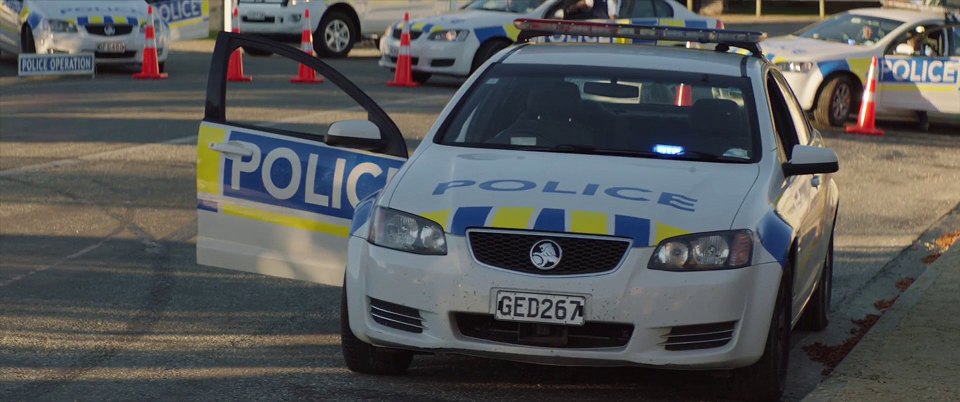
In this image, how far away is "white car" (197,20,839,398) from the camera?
19.2 ft

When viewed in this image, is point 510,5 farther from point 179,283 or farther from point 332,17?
point 179,283

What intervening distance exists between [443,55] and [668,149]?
1434 centimetres

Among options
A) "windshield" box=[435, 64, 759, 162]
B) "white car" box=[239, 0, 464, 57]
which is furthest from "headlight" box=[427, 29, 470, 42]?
"windshield" box=[435, 64, 759, 162]

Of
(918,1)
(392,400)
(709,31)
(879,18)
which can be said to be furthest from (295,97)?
(392,400)

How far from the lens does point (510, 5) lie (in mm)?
22266

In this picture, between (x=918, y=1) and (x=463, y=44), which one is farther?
(x=918, y=1)

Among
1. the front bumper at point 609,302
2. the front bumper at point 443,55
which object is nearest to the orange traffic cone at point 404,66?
the front bumper at point 443,55

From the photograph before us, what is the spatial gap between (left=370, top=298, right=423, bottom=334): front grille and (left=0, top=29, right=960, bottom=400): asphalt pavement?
28 cm

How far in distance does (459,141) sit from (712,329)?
60.2 inches

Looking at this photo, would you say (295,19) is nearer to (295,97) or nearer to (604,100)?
(295,97)

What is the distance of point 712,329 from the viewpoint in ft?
19.4

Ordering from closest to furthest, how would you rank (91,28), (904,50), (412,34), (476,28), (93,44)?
(904,50) → (93,44) → (91,28) → (476,28) → (412,34)

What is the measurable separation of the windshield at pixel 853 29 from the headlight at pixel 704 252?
43.1 ft

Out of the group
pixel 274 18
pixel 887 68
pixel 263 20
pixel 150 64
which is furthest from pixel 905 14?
pixel 263 20
